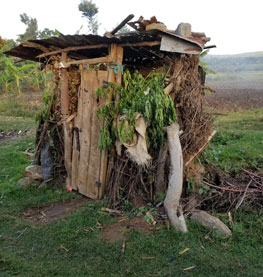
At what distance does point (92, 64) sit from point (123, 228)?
9.37ft

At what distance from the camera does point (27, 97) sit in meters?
18.2

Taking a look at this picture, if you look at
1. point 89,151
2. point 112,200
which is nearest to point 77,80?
point 89,151

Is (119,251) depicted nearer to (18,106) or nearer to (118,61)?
(118,61)

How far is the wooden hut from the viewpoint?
397 centimetres

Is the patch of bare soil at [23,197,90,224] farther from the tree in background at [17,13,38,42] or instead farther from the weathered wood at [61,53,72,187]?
the tree in background at [17,13,38,42]

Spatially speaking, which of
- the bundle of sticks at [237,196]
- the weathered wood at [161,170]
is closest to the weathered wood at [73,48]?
the weathered wood at [161,170]

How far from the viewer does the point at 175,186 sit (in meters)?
3.92

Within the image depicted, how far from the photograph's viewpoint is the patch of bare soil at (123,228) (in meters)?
3.83

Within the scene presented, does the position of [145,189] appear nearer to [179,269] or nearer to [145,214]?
[145,214]

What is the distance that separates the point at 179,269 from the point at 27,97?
1728 centimetres

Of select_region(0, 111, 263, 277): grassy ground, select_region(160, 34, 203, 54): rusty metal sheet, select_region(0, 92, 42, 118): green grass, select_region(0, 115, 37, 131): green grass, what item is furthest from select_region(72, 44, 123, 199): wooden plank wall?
select_region(0, 92, 42, 118): green grass

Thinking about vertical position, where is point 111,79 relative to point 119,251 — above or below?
above

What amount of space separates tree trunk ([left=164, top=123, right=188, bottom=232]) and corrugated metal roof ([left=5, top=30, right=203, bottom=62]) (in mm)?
1312

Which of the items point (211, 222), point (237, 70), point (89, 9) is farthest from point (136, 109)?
point (237, 70)
